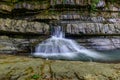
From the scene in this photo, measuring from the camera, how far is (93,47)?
1009cm

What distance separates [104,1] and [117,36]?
2156mm

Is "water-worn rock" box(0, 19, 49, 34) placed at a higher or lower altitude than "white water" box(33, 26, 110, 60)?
higher

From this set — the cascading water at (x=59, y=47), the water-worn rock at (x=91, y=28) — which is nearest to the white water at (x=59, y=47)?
the cascading water at (x=59, y=47)

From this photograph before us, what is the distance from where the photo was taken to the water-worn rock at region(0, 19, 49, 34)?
1004 cm

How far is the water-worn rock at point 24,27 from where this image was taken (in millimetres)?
10039

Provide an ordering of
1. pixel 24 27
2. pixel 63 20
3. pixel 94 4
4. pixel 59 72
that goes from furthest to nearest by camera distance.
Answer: pixel 94 4 → pixel 63 20 → pixel 24 27 → pixel 59 72

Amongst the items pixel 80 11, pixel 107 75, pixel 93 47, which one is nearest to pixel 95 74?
pixel 107 75

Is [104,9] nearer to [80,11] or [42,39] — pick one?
[80,11]

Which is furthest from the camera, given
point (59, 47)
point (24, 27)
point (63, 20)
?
point (63, 20)

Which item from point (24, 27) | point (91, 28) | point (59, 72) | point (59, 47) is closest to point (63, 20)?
point (91, 28)

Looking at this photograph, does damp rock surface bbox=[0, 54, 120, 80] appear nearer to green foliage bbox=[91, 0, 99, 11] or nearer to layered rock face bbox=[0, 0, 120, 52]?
layered rock face bbox=[0, 0, 120, 52]

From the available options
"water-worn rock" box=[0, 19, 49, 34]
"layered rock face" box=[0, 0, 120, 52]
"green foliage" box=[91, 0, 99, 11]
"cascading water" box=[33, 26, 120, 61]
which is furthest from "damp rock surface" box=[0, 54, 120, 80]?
"green foliage" box=[91, 0, 99, 11]

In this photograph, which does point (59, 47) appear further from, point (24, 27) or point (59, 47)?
point (24, 27)

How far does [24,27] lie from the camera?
1008 centimetres
